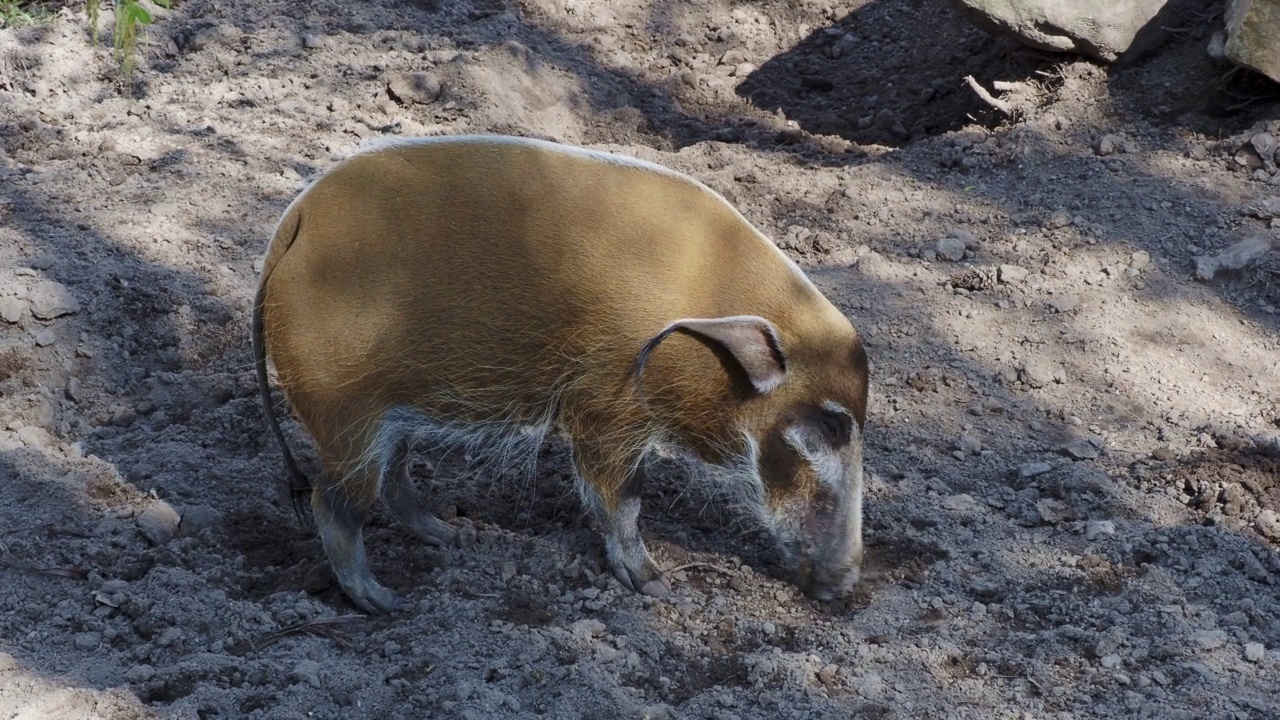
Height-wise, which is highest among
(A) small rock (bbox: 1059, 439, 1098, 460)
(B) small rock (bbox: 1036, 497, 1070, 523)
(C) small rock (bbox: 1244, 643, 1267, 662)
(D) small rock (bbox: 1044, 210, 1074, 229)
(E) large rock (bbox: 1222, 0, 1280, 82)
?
(E) large rock (bbox: 1222, 0, 1280, 82)

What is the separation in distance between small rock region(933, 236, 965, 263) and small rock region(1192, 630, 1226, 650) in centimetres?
203

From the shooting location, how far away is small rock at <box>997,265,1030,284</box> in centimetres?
457

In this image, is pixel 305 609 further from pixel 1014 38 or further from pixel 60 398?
pixel 1014 38

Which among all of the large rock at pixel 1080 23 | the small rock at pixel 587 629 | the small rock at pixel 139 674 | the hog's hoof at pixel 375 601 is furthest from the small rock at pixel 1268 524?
the small rock at pixel 139 674

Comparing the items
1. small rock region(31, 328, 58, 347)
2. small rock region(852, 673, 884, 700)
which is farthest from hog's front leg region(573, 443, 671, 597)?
small rock region(31, 328, 58, 347)

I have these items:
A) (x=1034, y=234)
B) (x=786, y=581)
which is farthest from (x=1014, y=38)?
(x=786, y=581)

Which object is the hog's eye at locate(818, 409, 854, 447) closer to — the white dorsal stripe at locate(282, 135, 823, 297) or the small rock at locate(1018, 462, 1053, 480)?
the white dorsal stripe at locate(282, 135, 823, 297)

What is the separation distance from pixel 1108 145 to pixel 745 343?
2748 mm

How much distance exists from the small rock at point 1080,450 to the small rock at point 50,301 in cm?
329

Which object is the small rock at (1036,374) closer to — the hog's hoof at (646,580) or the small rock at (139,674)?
the hog's hoof at (646,580)

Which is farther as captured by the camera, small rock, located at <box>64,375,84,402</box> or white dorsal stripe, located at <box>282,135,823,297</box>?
small rock, located at <box>64,375,84,402</box>

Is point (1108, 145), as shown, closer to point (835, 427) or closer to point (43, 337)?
point (835, 427)

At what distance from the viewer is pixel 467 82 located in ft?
18.5

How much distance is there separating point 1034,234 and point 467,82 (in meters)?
2.63
